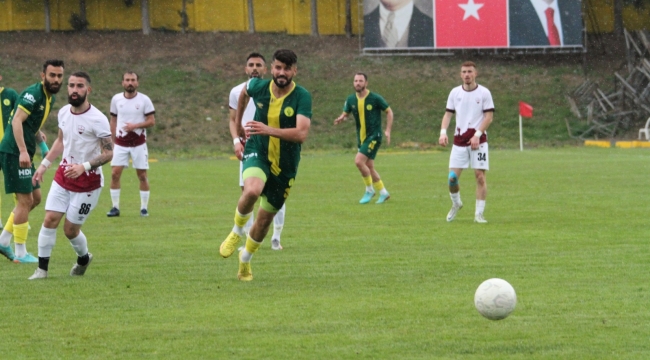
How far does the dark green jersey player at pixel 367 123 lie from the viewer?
19.3 meters

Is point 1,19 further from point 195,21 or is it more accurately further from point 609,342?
point 609,342

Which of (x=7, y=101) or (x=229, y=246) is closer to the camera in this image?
(x=229, y=246)

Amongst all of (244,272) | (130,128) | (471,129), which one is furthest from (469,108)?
(244,272)

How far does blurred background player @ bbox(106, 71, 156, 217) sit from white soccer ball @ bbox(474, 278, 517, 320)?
35.7 ft

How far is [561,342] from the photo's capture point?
274 inches

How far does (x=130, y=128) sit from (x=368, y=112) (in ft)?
15.6

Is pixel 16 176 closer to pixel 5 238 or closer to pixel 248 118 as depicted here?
pixel 5 238

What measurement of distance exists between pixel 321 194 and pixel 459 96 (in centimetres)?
608

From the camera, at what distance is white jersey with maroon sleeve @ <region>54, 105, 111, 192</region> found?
10.0 m

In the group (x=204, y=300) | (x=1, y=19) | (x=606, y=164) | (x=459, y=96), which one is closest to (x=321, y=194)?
(x=459, y=96)

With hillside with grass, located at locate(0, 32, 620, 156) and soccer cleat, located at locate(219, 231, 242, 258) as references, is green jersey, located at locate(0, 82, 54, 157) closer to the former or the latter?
soccer cleat, located at locate(219, 231, 242, 258)

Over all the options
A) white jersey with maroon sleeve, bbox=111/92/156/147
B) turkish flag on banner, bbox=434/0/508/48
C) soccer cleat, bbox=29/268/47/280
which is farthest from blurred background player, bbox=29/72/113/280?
turkish flag on banner, bbox=434/0/508/48

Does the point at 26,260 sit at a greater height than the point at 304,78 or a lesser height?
lesser

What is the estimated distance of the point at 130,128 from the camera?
17641 mm
